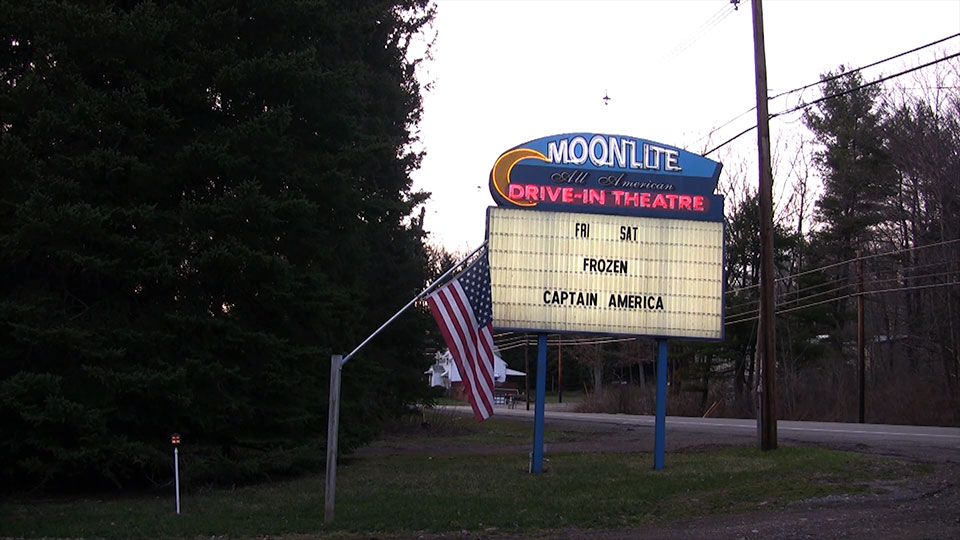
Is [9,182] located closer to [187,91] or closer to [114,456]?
[187,91]

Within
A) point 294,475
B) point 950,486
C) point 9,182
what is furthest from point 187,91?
point 950,486

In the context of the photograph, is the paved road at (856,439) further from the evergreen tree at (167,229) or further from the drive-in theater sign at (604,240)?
the evergreen tree at (167,229)

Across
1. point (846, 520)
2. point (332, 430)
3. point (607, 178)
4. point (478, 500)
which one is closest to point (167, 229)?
point (332, 430)

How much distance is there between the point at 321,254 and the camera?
1950 centimetres

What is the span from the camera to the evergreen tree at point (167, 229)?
16234 millimetres

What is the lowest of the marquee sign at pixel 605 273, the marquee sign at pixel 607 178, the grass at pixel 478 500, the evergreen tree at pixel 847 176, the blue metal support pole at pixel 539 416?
the grass at pixel 478 500

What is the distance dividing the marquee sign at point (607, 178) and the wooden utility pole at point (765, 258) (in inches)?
113

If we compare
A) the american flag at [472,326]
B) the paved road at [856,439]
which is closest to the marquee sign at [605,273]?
the american flag at [472,326]

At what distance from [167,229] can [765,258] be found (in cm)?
1215

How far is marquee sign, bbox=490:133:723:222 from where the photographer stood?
1772 centimetres

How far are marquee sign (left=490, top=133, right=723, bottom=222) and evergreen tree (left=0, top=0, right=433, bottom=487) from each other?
3.26 meters

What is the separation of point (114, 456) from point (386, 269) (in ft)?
46.1

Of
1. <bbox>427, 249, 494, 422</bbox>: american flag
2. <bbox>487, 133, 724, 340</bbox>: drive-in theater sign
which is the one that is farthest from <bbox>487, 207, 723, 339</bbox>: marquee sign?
<bbox>427, 249, 494, 422</bbox>: american flag

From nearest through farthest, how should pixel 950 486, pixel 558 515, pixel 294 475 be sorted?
pixel 558 515, pixel 950 486, pixel 294 475
